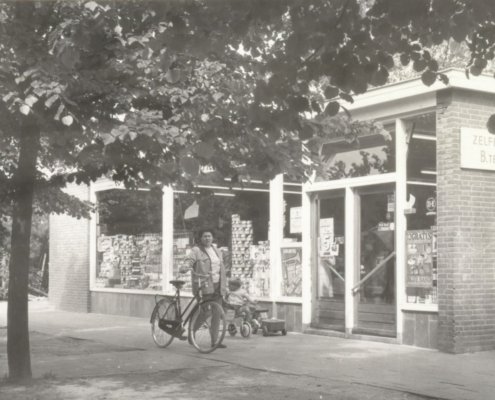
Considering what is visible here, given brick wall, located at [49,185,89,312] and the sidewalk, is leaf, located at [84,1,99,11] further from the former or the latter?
brick wall, located at [49,185,89,312]

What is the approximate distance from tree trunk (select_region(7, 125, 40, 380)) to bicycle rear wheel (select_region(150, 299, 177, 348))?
2.87 metres

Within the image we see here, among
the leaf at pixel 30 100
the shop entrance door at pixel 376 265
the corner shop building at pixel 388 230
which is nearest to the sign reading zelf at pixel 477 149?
the corner shop building at pixel 388 230

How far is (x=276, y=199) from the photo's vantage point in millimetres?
13602

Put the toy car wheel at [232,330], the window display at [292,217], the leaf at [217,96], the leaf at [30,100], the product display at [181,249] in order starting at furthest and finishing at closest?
1. the product display at [181,249]
2. the window display at [292,217]
3. the toy car wheel at [232,330]
4. the leaf at [217,96]
5. the leaf at [30,100]

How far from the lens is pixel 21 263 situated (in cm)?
826

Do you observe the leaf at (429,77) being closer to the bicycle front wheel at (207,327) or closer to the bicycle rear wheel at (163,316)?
the bicycle front wheel at (207,327)

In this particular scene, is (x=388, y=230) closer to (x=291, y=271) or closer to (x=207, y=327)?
(x=291, y=271)

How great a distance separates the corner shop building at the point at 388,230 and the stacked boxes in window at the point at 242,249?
2cm

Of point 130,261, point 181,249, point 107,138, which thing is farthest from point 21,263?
point 130,261

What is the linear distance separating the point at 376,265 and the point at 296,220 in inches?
78.6

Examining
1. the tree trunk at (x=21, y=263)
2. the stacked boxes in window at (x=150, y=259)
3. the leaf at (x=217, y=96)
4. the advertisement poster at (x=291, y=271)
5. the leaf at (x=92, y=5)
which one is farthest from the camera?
the stacked boxes in window at (x=150, y=259)

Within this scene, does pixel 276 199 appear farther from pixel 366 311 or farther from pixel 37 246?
pixel 37 246

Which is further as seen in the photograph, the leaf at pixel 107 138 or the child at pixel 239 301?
the child at pixel 239 301

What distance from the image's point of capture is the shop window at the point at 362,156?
38.6ft
